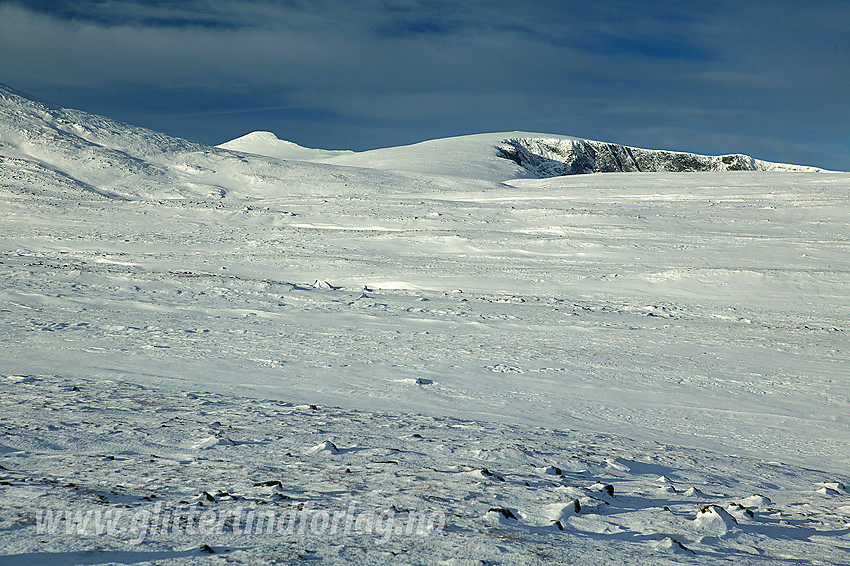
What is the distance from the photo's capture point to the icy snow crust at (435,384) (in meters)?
3.24

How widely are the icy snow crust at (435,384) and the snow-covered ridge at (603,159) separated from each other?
43.8 meters

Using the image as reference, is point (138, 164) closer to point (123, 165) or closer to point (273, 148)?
point (123, 165)

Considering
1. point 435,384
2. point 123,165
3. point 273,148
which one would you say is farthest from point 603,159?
point 435,384

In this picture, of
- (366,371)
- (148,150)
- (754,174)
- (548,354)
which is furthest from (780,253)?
(148,150)

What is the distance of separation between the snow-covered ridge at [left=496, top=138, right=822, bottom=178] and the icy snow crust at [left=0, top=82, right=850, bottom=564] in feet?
144

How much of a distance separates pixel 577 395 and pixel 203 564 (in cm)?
460

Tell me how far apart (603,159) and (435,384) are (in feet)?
235

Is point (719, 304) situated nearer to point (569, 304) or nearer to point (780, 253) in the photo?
point (569, 304)

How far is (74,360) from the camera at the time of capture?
642cm

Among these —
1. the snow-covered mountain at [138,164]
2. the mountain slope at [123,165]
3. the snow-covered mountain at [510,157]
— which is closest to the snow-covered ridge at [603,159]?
the snow-covered mountain at [510,157]

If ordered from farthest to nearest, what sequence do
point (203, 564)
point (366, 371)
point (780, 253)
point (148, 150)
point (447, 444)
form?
point (148, 150), point (780, 253), point (366, 371), point (447, 444), point (203, 564)

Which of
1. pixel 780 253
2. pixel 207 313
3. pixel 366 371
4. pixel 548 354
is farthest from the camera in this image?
pixel 780 253

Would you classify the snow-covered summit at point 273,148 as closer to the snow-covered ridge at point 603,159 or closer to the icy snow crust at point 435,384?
the snow-covered ridge at point 603,159

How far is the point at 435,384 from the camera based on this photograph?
6555 millimetres
